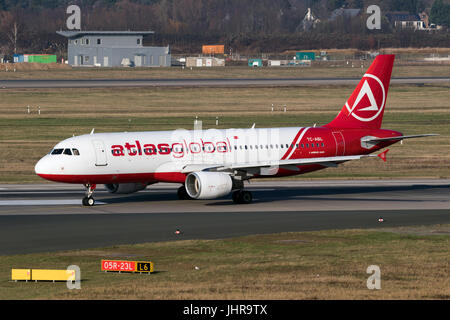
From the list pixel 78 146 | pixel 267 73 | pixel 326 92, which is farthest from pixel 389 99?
pixel 78 146

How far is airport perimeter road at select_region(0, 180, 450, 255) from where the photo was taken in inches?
1500

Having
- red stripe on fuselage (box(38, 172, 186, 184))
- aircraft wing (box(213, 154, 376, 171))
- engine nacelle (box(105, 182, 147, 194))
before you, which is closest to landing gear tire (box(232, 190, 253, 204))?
aircraft wing (box(213, 154, 376, 171))

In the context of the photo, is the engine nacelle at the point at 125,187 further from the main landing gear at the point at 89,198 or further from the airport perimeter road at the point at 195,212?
the main landing gear at the point at 89,198

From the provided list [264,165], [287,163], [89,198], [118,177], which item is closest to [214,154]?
[264,165]

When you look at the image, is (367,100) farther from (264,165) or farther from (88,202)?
(88,202)

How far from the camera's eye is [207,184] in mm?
46281

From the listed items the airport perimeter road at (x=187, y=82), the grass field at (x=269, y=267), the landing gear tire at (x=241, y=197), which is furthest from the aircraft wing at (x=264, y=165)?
the airport perimeter road at (x=187, y=82)

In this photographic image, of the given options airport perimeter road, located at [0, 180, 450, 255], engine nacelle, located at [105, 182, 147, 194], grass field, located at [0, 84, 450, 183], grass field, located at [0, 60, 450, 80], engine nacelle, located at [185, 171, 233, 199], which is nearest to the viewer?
airport perimeter road, located at [0, 180, 450, 255]

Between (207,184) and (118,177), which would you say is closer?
(207,184)

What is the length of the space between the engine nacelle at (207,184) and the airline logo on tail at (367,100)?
39.0ft

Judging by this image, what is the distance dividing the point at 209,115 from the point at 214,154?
51259mm

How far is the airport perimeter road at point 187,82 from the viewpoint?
129625 mm

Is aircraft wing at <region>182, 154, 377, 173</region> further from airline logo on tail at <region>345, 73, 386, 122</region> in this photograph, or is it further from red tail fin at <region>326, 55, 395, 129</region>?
airline logo on tail at <region>345, 73, 386, 122</region>
